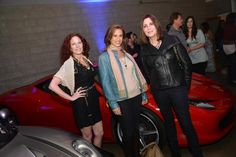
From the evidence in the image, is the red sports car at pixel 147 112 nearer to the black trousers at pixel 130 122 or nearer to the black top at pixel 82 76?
the black trousers at pixel 130 122

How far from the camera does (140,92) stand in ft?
11.3

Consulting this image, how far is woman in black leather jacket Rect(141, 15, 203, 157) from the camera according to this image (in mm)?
3258

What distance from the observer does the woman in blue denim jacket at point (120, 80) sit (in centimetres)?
326

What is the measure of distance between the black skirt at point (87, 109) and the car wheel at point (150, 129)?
0.70m

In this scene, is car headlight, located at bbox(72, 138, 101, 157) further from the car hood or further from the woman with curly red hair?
the car hood

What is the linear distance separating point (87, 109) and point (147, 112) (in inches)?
32.3

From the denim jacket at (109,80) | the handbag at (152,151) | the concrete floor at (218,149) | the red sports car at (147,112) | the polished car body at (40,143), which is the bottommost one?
the concrete floor at (218,149)

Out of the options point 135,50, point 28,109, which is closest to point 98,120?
point 28,109

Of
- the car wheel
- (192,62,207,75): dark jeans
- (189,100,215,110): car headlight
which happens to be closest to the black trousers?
the car wheel

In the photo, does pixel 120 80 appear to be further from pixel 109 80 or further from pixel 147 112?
pixel 147 112

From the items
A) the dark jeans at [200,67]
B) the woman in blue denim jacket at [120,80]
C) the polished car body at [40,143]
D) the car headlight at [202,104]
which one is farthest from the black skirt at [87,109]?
the dark jeans at [200,67]

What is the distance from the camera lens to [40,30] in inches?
297

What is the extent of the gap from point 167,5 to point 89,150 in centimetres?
930

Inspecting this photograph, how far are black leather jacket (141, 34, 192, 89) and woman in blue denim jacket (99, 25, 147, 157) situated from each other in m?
0.23
